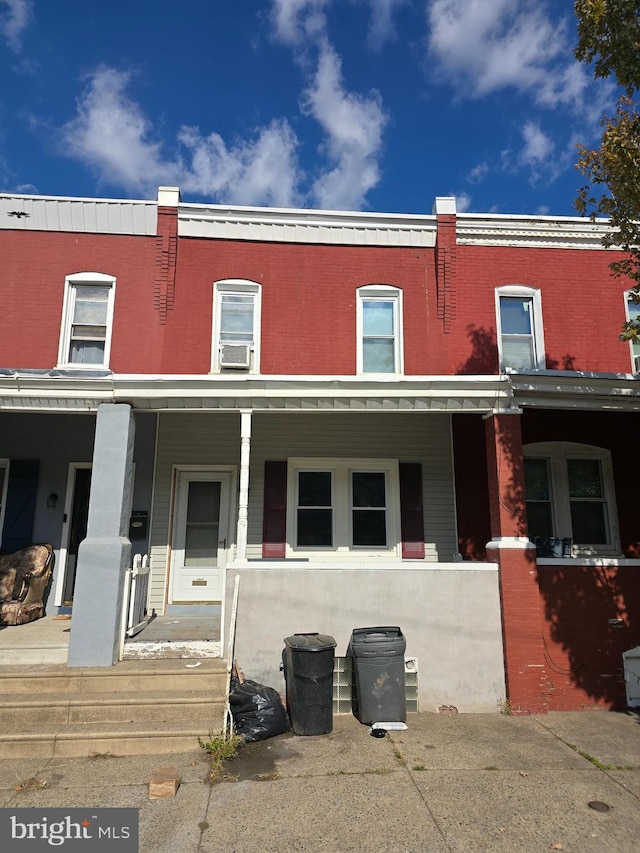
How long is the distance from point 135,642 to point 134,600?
61 centimetres

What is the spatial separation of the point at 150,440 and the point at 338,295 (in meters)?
4.14

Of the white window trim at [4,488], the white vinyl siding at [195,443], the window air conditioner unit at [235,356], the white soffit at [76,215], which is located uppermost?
the white soffit at [76,215]

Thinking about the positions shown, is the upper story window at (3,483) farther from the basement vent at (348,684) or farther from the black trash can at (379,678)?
the black trash can at (379,678)

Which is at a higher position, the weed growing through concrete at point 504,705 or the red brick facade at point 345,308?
the red brick facade at point 345,308

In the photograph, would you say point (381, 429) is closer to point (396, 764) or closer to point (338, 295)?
point (338, 295)

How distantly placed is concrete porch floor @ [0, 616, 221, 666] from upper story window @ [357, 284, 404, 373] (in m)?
5.00

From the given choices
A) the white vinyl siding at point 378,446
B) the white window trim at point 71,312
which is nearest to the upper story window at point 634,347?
the white vinyl siding at point 378,446

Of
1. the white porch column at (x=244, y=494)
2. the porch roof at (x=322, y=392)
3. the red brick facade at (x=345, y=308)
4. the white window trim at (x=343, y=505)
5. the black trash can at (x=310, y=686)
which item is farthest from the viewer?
the red brick facade at (x=345, y=308)

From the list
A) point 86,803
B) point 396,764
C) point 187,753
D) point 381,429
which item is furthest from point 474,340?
point 86,803

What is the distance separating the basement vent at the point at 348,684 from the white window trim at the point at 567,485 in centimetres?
371

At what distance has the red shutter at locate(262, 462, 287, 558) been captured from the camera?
30.1 ft

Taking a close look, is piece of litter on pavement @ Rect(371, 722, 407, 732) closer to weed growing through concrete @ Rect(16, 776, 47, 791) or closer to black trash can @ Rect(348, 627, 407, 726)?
black trash can @ Rect(348, 627, 407, 726)

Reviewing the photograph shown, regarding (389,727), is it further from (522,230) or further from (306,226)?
(522,230)

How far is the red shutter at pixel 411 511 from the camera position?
932cm
